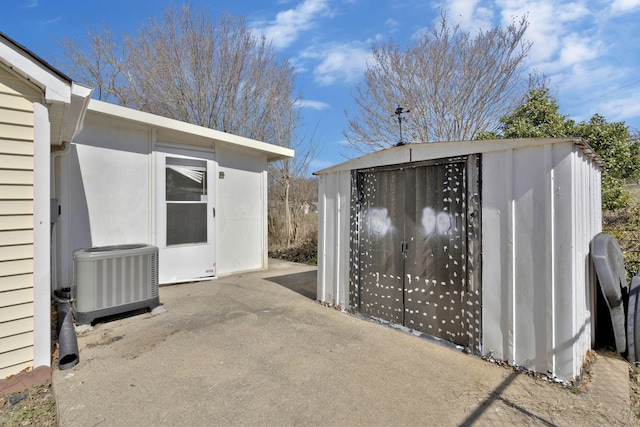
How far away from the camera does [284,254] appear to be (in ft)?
30.3

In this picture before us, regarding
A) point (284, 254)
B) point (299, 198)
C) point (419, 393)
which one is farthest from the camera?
point (299, 198)

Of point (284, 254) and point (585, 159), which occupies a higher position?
point (585, 159)

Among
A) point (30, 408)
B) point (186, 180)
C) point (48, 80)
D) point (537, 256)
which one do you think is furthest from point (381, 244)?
point (186, 180)

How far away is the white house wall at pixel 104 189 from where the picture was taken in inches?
170

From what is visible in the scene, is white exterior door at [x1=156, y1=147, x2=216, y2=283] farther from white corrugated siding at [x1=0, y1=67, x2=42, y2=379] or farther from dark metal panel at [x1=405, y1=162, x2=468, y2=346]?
dark metal panel at [x1=405, y1=162, x2=468, y2=346]

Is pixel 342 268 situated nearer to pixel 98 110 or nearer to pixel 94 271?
pixel 94 271

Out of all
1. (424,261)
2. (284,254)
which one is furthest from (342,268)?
(284,254)

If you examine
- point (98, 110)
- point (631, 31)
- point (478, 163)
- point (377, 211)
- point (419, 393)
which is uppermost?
point (631, 31)

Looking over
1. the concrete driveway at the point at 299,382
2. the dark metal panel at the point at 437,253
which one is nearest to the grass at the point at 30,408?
the concrete driveway at the point at 299,382

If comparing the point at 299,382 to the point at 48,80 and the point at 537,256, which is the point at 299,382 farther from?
the point at 48,80

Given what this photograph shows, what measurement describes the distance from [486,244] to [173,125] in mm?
4911

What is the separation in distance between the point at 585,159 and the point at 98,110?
579cm

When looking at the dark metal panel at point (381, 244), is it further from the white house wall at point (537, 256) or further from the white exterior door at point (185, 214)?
the white exterior door at point (185, 214)

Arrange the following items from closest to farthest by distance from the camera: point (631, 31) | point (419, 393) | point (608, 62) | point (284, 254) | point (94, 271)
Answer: point (419, 393), point (94, 271), point (631, 31), point (608, 62), point (284, 254)
